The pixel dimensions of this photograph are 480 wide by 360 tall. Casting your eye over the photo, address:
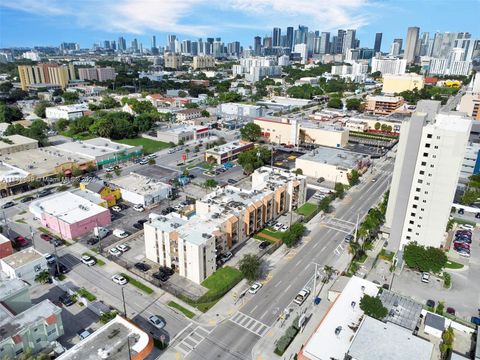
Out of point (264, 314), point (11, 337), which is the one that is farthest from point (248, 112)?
point (11, 337)

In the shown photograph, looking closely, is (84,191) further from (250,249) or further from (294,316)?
(294,316)

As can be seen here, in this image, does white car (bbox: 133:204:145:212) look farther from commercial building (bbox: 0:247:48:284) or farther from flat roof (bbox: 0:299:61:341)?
flat roof (bbox: 0:299:61:341)

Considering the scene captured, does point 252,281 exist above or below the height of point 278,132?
below

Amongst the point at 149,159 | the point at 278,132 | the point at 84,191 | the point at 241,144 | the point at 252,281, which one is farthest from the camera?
the point at 278,132

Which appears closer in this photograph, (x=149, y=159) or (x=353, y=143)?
(x=149, y=159)

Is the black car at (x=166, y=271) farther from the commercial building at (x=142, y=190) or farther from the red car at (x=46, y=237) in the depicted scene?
the commercial building at (x=142, y=190)
